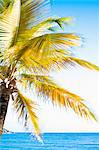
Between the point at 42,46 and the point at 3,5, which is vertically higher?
the point at 3,5

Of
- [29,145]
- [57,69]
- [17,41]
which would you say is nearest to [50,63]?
[57,69]

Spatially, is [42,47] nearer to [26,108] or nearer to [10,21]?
[10,21]

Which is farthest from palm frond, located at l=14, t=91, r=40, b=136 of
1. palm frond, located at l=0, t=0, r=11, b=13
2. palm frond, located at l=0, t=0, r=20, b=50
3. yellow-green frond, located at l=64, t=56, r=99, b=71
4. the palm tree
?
palm frond, located at l=0, t=0, r=11, b=13

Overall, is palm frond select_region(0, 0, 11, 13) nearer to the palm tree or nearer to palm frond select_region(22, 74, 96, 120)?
the palm tree

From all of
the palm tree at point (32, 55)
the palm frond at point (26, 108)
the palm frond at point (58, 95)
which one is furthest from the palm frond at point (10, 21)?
the palm frond at point (26, 108)

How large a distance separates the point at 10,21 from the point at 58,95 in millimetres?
1425

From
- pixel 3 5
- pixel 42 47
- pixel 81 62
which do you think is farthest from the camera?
pixel 81 62

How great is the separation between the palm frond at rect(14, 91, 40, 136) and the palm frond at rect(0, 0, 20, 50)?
1166 mm

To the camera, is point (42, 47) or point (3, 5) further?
point (3, 5)

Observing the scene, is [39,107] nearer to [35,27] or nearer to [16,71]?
[16,71]

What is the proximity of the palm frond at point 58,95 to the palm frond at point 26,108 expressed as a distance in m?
0.26

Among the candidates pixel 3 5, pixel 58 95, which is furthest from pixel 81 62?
pixel 3 5

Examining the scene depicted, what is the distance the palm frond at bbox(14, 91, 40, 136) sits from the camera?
6.89m

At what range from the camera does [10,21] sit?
618 centimetres
